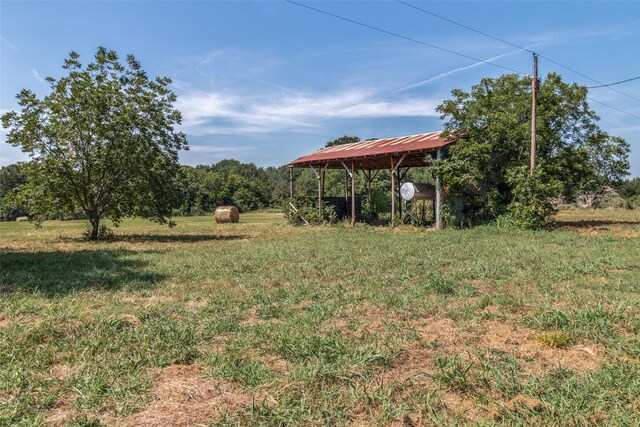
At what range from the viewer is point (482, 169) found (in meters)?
17.3

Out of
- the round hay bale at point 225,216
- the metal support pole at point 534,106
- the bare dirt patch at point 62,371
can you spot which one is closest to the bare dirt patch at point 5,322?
the bare dirt patch at point 62,371

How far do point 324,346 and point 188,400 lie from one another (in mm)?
1271

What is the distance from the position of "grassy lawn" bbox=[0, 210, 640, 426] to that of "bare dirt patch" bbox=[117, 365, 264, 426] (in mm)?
14

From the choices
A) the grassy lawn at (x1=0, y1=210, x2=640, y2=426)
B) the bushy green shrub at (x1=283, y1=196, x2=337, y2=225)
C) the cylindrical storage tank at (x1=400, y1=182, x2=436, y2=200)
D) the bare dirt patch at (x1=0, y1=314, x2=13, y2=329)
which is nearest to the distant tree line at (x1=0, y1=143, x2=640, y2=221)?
the bushy green shrub at (x1=283, y1=196, x2=337, y2=225)

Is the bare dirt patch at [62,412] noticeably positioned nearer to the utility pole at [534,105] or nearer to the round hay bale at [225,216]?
the utility pole at [534,105]

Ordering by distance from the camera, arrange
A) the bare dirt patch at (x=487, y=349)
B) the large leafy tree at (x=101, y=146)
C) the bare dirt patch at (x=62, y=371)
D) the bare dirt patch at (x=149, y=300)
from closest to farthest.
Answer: the bare dirt patch at (x=62, y=371)
the bare dirt patch at (x=487, y=349)
the bare dirt patch at (x=149, y=300)
the large leafy tree at (x=101, y=146)

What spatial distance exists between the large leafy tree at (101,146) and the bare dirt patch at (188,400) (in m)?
13.5

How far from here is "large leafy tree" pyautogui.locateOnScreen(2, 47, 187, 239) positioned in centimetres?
1480

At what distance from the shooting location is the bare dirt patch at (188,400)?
108 inches

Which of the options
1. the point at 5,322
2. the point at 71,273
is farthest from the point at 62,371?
the point at 71,273

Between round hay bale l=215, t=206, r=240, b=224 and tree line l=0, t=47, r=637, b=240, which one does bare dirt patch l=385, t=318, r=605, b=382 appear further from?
round hay bale l=215, t=206, r=240, b=224

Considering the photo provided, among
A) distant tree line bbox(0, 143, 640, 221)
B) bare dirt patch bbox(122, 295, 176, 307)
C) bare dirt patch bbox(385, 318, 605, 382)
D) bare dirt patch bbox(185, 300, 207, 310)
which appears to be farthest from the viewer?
distant tree line bbox(0, 143, 640, 221)

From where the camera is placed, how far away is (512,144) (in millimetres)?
17500

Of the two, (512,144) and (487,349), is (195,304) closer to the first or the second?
(487,349)
